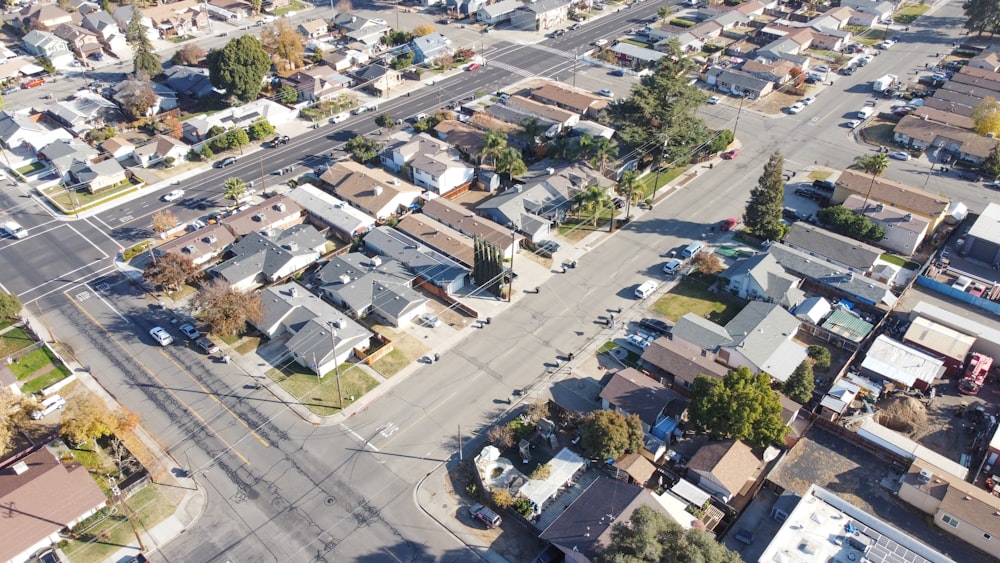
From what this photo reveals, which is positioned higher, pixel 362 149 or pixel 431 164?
pixel 431 164

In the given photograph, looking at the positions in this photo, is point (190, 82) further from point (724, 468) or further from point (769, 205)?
point (724, 468)

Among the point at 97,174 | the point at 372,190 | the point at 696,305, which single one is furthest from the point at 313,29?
the point at 696,305

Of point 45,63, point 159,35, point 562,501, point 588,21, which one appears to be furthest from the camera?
point 588,21

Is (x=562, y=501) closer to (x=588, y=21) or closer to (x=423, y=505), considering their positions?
(x=423, y=505)

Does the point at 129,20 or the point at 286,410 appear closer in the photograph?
the point at 286,410

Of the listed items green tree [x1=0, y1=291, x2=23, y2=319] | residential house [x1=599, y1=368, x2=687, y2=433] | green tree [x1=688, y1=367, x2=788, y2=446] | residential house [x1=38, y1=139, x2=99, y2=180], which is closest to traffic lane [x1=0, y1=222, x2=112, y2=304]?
green tree [x1=0, y1=291, x2=23, y2=319]

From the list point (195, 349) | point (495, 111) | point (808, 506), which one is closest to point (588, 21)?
point (495, 111)
